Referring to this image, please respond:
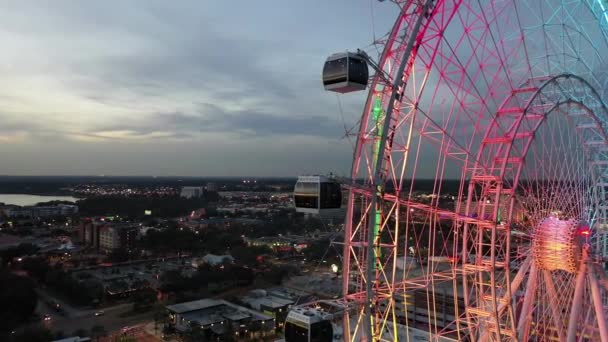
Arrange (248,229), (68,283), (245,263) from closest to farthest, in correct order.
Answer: (68,283)
(245,263)
(248,229)

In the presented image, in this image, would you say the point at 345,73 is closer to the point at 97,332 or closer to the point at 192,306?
the point at 97,332

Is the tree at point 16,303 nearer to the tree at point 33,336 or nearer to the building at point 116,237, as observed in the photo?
the tree at point 33,336

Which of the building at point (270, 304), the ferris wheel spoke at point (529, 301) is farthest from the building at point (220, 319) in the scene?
the ferris wheel spoke at point (529, 301)

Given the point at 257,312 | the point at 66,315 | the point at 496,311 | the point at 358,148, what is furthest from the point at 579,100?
the point at 66,315

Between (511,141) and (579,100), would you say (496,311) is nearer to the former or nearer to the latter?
(511,141)

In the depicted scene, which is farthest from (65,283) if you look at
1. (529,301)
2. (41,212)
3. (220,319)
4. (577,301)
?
(41,212)

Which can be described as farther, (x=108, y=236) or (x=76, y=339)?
(x=108, y=236)
